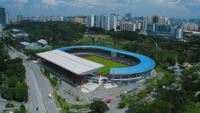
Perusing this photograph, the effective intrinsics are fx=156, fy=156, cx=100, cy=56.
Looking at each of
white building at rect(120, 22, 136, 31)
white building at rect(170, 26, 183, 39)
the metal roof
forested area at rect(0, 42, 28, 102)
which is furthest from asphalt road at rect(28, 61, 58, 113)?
white building at rect(120, 22, 136, 31)

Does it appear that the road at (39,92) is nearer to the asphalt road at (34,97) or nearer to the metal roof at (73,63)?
the asphalt road at (34,97)

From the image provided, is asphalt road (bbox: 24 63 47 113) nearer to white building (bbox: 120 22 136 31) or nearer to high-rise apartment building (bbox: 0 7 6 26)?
white building (bbox: 120 22 136 31)

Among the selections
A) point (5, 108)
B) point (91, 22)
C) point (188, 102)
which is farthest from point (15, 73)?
point (91, 22)

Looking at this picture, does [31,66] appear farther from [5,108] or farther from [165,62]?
[165,62]

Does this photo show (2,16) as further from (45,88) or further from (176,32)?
(176,32)

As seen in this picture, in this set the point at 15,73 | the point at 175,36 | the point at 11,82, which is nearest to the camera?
the point at 11,82

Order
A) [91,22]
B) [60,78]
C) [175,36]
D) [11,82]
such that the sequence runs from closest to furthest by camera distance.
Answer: [11,82] < [60,78] < [175,36] < [91,22]

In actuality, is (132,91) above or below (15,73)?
below
